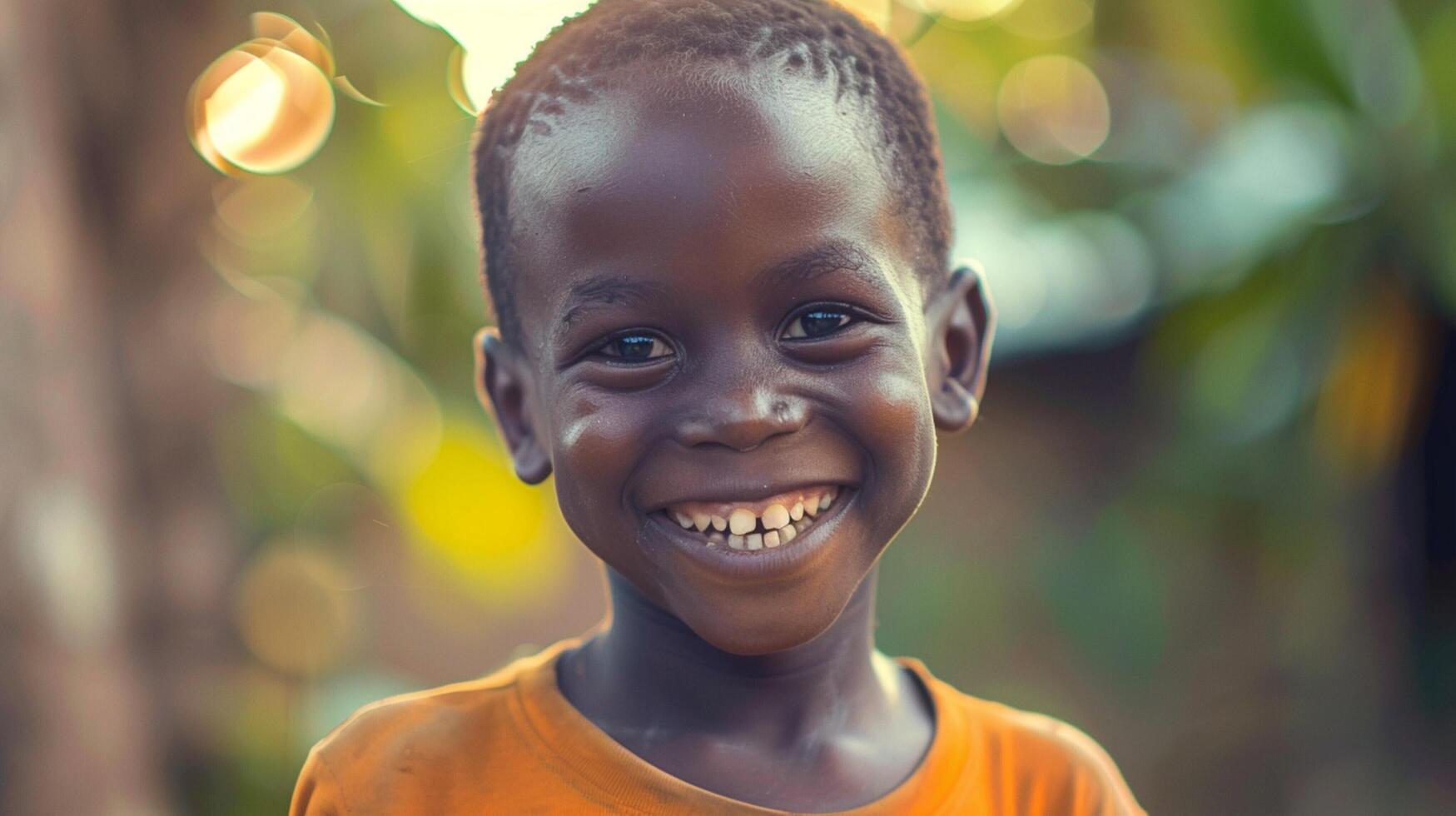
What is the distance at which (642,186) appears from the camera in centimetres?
139

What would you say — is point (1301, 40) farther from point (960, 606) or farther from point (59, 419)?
point (59, 419)

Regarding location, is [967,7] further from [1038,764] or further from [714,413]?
[714,413]

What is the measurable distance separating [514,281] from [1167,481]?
489 centimetres

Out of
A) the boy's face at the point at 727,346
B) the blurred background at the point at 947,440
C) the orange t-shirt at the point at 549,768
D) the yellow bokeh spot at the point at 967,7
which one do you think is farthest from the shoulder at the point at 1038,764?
the yellow bokeh spot at the point at 967,7

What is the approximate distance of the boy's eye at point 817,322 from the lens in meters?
1.43

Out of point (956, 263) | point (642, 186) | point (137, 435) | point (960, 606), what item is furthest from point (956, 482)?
point (642, 186)

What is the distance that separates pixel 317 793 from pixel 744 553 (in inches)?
22.6

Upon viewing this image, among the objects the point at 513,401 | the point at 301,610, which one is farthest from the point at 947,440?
the point at 513,401

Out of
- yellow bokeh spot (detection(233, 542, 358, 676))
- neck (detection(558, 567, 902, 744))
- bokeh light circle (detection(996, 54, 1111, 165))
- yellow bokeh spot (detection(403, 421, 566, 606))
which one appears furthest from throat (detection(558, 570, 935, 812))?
bokeh light circle (detection(996, 54, 1111, 165))

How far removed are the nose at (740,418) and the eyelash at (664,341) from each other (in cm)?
7

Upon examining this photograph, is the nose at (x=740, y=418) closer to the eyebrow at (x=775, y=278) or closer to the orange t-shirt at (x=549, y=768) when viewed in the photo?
the eyebrow at (x=775, y=278)

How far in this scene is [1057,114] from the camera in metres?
6.07

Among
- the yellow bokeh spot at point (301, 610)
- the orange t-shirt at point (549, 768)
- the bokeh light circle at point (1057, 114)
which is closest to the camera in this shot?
the orange t-shirt at point (549, 768)

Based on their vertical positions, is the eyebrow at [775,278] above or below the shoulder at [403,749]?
above
